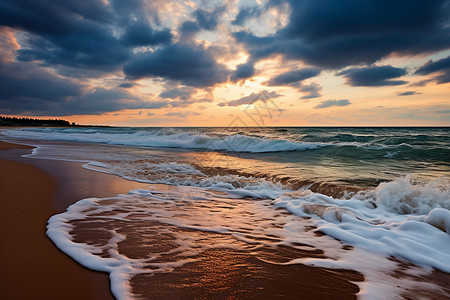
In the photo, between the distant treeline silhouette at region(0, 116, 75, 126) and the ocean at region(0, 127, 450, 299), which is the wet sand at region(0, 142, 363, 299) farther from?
the distant treeline silhouette at region(0, 116, 75, 126)

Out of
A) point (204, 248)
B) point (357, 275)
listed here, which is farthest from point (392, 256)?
point (204, 248)

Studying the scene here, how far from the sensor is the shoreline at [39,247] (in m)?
1.52

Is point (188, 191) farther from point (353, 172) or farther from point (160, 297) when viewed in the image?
point (353, 172)

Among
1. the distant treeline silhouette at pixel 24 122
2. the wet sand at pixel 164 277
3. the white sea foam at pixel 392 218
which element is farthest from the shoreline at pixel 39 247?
the distant treeline silhouette at pixel 24 122

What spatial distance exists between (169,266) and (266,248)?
94 centimetres

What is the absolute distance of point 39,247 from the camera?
204 centimetres

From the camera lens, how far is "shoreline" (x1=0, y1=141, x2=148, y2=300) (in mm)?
1522

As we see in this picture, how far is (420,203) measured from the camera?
145 inches

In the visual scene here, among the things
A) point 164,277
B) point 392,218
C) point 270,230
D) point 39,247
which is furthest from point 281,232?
point 39,247

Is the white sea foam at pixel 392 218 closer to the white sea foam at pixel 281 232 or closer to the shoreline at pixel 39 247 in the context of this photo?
the white sea foam at pixel 281 232

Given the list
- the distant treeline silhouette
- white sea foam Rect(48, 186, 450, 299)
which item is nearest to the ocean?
white sea foam Rect(48, 186, 450, 299)

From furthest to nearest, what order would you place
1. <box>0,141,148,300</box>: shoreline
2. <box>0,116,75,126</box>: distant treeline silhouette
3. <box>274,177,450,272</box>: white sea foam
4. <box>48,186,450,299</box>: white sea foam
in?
1. <box>0,116,75,126</box>: distant treeline silhouette
2. <box>274,177,450,272</box>: white sea foam
3. <box>48,186,450,299</box>: white sea foam
4. <box>0,141,148,300</box>: shoreline

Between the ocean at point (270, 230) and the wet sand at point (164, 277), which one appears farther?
the ocean at point (270, 230)

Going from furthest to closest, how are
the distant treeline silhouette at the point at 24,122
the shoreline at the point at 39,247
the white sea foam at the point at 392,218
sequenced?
1. the distant treeline silhouette at the point at 24,122
2. the white sea foam at the point at 392,218
3. the shoreline at the point at 39,247
